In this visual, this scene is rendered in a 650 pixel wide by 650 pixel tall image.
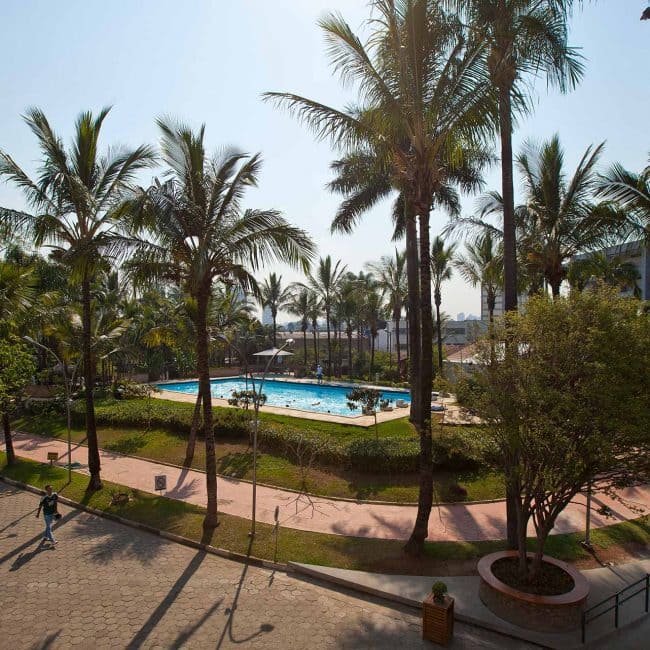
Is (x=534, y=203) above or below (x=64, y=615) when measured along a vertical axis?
above

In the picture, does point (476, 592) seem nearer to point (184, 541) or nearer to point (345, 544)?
point (345, 544)

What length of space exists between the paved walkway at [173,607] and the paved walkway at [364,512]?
101 inches

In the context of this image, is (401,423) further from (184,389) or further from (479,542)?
(184,389)

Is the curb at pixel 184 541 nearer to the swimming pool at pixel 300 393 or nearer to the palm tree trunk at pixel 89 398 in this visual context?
the palm tree trunk at pixel 89 398

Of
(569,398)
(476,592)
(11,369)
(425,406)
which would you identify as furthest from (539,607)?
(11,369)

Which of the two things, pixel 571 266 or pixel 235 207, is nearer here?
pixel 235 207

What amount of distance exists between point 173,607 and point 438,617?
4.74 meters

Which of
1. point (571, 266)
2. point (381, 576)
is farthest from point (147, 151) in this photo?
point (571, 266)

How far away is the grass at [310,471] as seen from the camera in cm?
1446

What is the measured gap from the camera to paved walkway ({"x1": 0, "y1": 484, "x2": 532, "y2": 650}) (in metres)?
7.81

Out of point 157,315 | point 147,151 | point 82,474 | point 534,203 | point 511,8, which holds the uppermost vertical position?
point 511,8

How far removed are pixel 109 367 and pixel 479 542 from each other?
122 feet

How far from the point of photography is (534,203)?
54.1 ft

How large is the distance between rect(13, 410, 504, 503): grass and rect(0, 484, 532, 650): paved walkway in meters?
3.85
